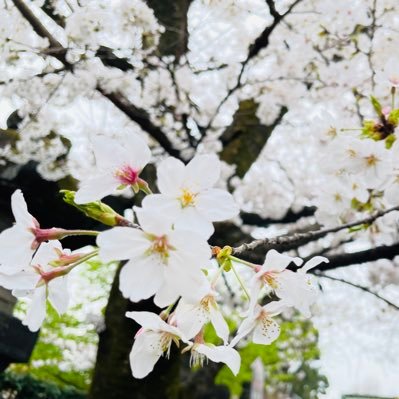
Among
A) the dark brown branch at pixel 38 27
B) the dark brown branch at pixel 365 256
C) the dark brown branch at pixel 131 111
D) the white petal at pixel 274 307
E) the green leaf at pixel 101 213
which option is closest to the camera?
the green leaf at pixel 101 213

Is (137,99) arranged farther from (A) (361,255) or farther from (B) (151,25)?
(A) (361,255)

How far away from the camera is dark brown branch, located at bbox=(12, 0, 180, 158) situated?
3189 millimetres

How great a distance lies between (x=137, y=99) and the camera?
4617 millimetres

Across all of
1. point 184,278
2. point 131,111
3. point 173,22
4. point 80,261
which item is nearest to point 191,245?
Answer: point 184,278

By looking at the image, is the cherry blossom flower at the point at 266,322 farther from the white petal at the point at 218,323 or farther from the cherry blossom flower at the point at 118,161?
the cherry blossom flower at the point at 118,161

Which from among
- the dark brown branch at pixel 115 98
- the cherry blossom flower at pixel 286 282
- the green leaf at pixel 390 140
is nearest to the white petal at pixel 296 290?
the cherry blossom flower at pixel 286 282

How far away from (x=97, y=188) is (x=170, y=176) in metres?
0.13

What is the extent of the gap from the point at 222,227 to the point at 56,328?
6057 mm

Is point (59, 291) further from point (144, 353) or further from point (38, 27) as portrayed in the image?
point (38, 27)

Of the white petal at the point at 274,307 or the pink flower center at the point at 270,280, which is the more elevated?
the pink flower center at the point at 270,280

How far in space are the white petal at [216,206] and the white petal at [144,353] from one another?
25cm

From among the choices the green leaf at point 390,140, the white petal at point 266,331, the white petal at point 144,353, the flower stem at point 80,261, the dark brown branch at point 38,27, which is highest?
the dark brown branch at point 38,27

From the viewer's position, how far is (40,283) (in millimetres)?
865

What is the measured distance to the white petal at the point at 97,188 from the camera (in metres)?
0.81
